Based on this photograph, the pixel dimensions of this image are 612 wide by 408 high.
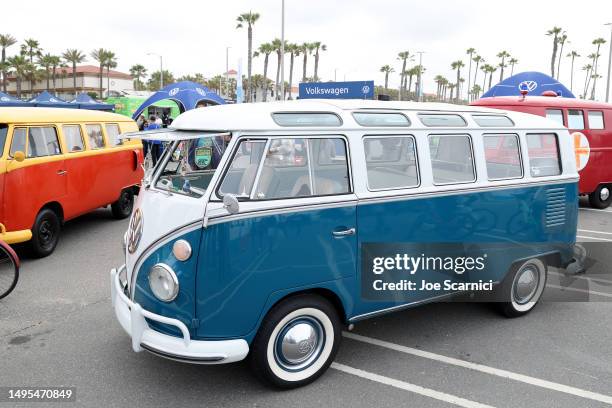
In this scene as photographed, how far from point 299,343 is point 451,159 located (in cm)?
217

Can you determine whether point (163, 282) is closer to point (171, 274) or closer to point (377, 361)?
point (171, 274)

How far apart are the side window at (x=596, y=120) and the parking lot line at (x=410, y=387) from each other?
30.5 feet

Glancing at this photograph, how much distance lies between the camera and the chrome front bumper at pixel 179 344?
127 inches

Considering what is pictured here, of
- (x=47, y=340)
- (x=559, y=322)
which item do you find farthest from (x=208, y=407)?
(x=559, y=322)

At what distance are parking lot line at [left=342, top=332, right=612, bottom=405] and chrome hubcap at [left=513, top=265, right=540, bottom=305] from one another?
1.26 metres

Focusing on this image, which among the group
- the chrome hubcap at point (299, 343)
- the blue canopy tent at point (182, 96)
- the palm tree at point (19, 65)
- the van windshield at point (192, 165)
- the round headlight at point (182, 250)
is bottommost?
the chrome hubcap at point (299, 343)

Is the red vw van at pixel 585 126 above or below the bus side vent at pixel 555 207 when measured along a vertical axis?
above

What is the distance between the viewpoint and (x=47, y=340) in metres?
4.44

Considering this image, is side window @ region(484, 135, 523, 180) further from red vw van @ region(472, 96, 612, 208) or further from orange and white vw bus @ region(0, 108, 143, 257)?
red vw van @ region(472, 96, 612, 208)

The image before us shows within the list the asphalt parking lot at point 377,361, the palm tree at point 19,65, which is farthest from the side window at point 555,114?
the palm tree at point 19,65

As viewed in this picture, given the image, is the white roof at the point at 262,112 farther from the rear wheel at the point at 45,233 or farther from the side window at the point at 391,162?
the rear wheel at the point at 45,233

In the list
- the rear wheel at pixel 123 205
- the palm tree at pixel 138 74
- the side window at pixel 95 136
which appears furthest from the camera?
the palm tree at pixel 138 74

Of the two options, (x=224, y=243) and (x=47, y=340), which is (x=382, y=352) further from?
(x=47, y=340)

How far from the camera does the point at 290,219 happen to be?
3.44 m
